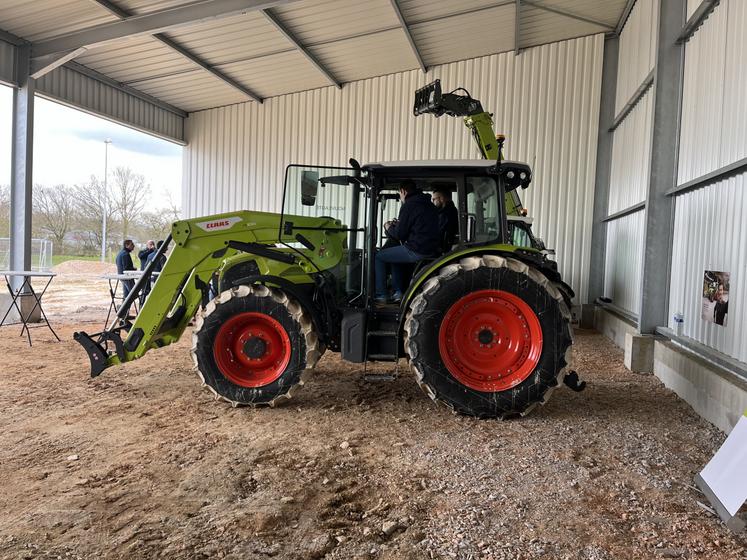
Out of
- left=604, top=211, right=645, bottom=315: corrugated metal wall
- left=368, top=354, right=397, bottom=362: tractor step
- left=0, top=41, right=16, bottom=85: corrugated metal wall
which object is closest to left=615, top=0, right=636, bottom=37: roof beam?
left=604, top=211, right=645, bottom=315: corrugated metal wall

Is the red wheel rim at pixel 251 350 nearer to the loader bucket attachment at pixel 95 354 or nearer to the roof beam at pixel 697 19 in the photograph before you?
the loader bucket attachment at pixel 95 354

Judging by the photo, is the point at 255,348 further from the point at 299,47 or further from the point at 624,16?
the point at 624,16

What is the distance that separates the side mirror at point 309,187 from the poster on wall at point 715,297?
416 cm

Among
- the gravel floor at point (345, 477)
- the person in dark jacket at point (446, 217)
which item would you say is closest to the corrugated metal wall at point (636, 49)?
the person in dark jacket at point (446, 217)

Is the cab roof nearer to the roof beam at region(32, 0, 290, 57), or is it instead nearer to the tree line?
the roof beam at region(32, 0, 290, 57)

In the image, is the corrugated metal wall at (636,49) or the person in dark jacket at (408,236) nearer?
the person in dark jacket at (408,236)

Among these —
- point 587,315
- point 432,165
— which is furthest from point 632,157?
point 432,165

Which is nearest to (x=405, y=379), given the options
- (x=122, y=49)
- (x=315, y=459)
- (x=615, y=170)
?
(x=315, y=459)

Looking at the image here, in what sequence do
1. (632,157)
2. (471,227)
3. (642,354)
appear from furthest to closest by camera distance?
(632,157) < (642,354) < (471,227)

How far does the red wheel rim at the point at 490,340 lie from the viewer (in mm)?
4973

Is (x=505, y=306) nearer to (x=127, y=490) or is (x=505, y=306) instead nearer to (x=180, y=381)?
(x=127, y=490)

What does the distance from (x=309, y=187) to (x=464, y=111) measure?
5808 mm

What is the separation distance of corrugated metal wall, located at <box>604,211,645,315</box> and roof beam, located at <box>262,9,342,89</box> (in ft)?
24.9

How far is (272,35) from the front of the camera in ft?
36.7
